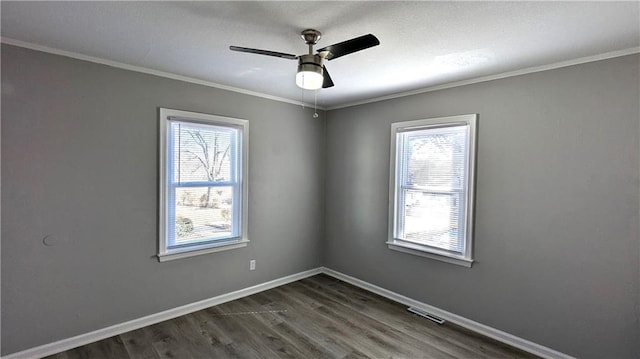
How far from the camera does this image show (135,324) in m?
2.89

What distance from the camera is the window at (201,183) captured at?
3080 mm

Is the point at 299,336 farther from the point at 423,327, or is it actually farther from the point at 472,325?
the point at 472,325

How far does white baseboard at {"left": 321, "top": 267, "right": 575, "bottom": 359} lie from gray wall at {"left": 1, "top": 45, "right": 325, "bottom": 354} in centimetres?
179

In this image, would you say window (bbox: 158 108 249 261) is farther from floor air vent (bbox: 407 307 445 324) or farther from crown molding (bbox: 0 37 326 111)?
floor air vent (bbox: 407 307 445 324)

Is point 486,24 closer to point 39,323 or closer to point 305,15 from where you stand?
point 305,15

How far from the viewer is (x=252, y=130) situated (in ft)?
12.1

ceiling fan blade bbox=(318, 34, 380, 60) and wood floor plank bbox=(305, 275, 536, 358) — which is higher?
ceiling fan blade bbox=(318, 34, 380, 60)

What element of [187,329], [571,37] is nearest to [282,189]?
[187,329]

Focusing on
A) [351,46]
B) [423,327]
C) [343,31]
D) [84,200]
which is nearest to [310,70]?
[351,46]

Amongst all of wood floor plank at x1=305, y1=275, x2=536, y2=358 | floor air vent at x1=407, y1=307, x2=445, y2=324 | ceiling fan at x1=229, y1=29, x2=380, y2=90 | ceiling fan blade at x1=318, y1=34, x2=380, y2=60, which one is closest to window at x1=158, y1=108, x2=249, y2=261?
wood floor plank at x1=305, y1=275, x2=536, y2=358

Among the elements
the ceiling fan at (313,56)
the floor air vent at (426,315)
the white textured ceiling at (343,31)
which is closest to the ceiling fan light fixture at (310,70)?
the ceiling fan at (313,56)

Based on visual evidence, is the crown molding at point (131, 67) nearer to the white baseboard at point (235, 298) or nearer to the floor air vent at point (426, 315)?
the white baseboard at point (235, 298)

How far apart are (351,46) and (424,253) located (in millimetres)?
2501

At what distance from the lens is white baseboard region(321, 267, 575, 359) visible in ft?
8.48
